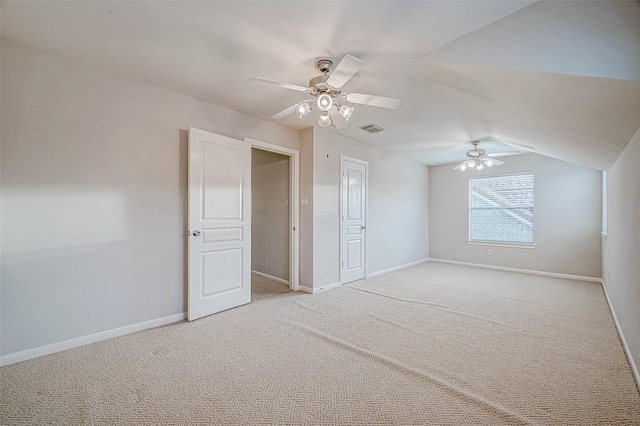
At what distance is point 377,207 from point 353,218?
803 mm

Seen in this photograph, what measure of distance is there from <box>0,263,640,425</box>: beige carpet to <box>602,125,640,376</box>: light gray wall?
266 mm

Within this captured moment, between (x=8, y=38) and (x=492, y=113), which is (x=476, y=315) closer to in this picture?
(x=492, y=113)

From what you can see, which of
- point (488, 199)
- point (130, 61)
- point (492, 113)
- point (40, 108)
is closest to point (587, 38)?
point (492, 113)

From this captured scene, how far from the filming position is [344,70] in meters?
1.87

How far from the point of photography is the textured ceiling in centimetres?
149

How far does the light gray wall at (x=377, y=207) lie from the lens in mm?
4117

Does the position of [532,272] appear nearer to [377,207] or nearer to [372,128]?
[377,207]

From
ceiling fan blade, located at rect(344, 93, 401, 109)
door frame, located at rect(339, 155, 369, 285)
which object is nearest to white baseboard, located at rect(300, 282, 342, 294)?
door frame, located at rect(339, 155, 369, 285)

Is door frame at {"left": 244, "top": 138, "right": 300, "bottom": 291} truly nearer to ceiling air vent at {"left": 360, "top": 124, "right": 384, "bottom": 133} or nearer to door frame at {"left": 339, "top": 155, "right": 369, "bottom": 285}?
door frame at {"left": 339, "top": 155, "right": 369, "bottom": 285}


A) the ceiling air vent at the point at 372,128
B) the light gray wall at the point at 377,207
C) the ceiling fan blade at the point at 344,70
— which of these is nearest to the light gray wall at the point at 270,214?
the light gray wall at the point at 377,207

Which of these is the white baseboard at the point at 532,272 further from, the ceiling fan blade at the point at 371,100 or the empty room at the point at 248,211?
the ceiling fan blade at the point at 371,100

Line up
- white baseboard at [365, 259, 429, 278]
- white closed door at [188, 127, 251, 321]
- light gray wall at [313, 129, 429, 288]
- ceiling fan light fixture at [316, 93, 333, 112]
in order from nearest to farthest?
ceiling fan light fixture at [316, 93, 333, 112]
white closed door at [188, 127, 251, 321]
light gray wall at [313, 129, 429, 288]
white baseboard at [365, 259, 429, 278]

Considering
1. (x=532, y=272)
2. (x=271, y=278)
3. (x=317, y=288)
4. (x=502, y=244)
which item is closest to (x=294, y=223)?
(x=317, y=288)

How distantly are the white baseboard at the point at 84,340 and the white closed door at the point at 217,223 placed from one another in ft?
0.85
